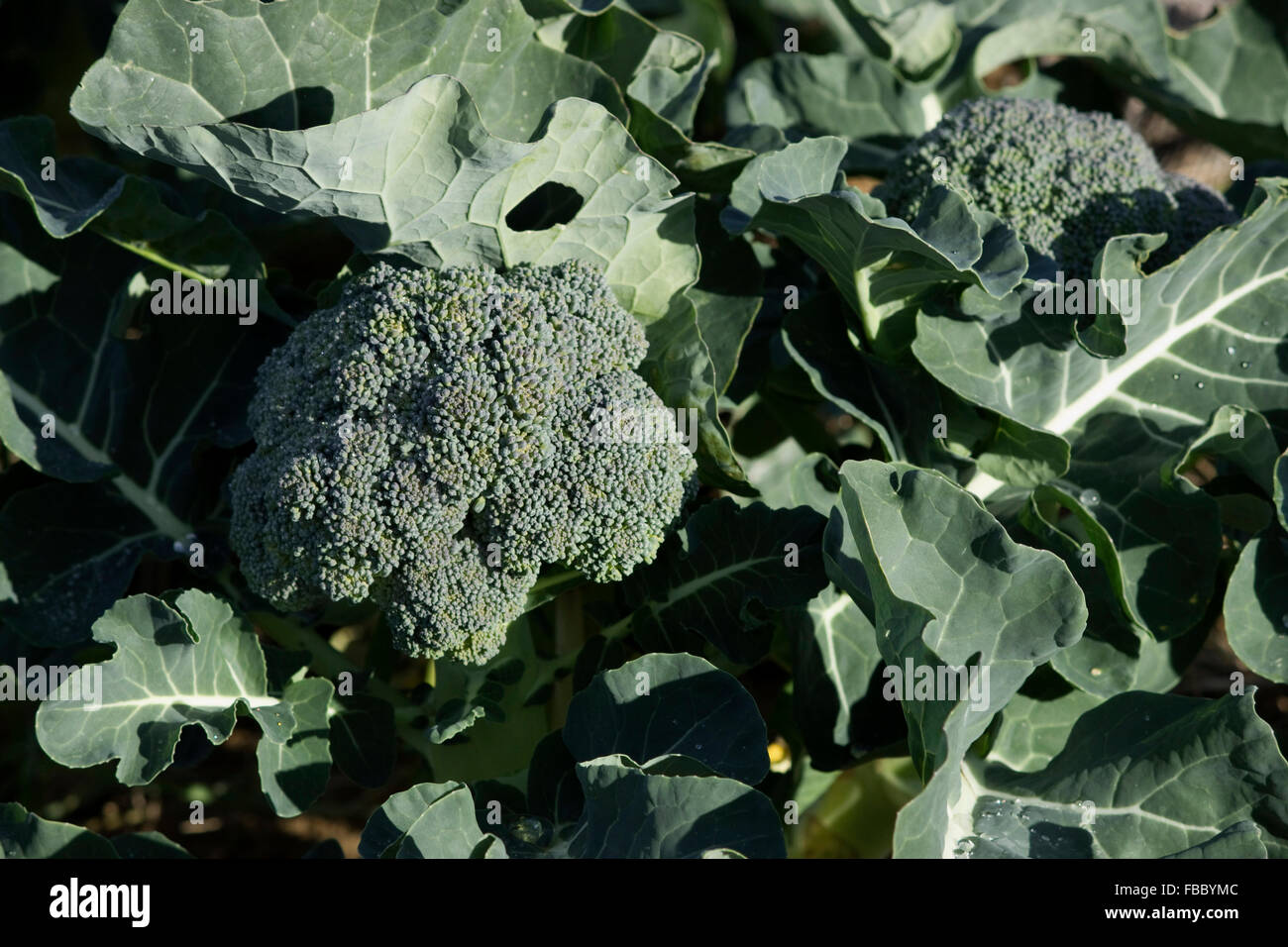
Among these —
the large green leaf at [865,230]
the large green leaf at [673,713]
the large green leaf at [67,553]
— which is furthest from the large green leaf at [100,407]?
the large green leaf at [865,230]

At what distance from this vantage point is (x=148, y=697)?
161 centimetres

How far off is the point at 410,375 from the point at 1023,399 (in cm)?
106

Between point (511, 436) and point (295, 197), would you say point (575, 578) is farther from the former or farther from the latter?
point (295, 197)

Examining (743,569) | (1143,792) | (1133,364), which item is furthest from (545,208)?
(1143,792)

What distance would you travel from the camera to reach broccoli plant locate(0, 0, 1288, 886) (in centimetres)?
155

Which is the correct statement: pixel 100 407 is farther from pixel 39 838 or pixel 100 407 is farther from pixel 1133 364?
pixel 1133 364

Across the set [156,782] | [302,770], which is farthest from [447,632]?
[156,782]

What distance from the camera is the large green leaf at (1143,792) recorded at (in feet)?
5.16

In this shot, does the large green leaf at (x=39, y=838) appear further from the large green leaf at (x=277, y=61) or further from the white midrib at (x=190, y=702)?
the large green leaf at (x=277, y=61)

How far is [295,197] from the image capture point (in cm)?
159

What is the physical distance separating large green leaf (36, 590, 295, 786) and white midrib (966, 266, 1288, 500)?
1362 millimetres

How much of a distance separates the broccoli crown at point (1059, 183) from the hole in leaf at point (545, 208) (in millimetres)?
590

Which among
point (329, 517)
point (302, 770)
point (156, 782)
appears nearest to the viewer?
point (329, 517)

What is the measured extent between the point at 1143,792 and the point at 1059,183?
40.5 inches
